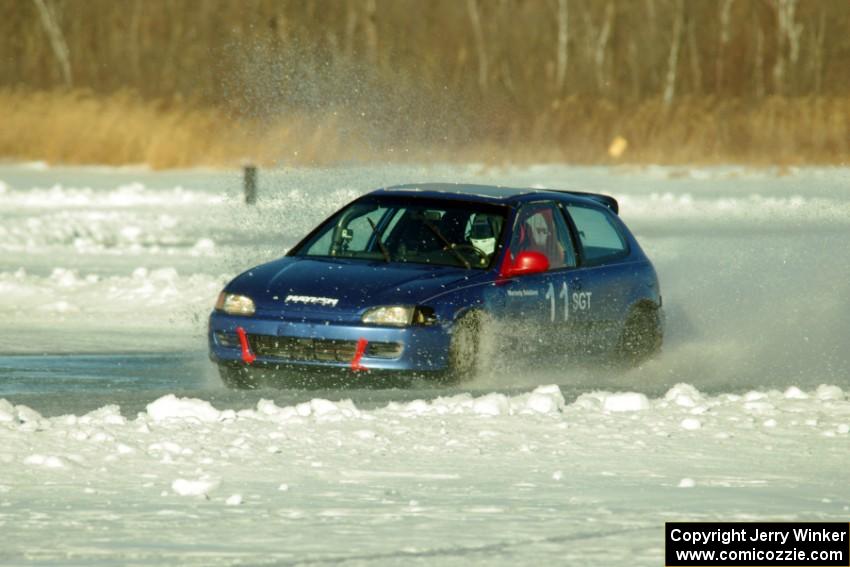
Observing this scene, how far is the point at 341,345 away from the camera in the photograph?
1166 cm

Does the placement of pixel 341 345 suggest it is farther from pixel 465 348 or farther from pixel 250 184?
pixel 250 184

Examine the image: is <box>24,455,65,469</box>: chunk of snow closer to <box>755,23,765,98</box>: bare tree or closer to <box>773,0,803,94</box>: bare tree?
<box>755,23,765,98</box>: bare tree

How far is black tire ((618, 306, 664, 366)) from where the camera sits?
13523 mm

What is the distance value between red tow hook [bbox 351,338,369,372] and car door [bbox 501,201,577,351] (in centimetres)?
111

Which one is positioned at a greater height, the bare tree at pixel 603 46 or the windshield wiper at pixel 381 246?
the bare tree at pixel 603 46

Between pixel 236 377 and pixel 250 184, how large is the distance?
58.0ft

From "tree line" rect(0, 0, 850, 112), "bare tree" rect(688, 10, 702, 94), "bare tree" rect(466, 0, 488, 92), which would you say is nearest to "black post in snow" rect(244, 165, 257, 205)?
"tree line" rect(0, 0, 850, 112)

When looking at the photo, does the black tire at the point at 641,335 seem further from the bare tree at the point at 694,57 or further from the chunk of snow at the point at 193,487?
the bare tree at the point at 694,57

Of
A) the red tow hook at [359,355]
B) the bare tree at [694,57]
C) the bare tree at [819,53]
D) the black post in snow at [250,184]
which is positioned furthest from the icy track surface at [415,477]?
the bare tree at [819,53]

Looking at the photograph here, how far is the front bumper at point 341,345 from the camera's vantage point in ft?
38.2

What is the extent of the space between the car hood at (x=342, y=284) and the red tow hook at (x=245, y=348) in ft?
0.55

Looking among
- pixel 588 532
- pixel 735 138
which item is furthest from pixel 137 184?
pixel 588 532

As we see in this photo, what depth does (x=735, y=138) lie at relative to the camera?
3897 cm

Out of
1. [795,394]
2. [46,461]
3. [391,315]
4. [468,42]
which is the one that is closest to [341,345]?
[391,315]
